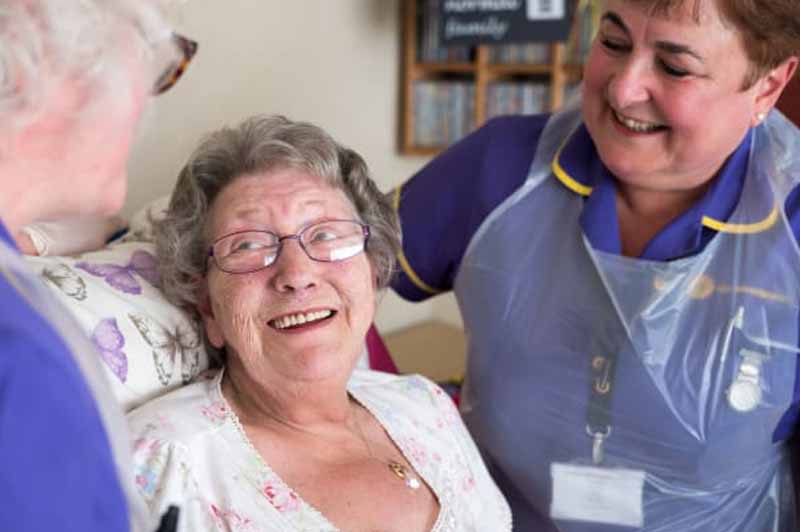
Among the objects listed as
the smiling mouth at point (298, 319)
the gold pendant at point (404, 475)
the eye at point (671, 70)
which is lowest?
the gold pendant at point (404, 475)

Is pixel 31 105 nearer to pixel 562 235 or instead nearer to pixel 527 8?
pixel 562 235

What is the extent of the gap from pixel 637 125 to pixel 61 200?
38.0 inches

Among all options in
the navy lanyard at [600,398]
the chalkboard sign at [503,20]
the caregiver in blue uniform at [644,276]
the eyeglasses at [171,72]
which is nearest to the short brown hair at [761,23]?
the caregiver in blue uniform at [644,276]

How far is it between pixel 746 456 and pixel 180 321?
3.15 feet

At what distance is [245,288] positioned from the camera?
138 cm

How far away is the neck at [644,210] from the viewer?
5.16 ft

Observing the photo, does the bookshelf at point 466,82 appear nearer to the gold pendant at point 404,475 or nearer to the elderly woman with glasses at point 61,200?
the gold pendant at point 404,475

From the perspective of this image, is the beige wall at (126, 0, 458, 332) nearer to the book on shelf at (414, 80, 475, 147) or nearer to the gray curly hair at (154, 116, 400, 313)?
the book on shelf at (414, 80, 475, 147)

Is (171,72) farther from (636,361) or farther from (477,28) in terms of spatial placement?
(477,28)

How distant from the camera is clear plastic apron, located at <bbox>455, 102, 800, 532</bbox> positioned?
4.89 ft

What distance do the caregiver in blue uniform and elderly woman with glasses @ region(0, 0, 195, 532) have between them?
832 mm

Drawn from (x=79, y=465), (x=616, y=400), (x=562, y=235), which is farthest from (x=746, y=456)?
(x=79, y=465)

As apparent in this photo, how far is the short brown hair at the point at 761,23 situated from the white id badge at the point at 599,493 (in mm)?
687

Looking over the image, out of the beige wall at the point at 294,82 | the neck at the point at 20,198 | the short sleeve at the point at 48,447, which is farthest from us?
the beige wall at the point at 294,82
